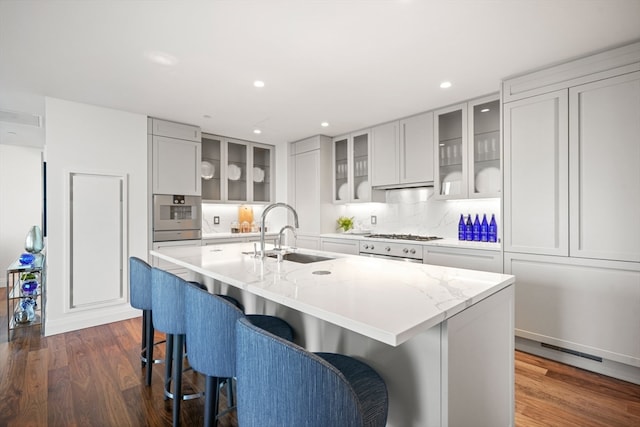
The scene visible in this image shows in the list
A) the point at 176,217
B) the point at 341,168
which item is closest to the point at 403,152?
the point at 341,168

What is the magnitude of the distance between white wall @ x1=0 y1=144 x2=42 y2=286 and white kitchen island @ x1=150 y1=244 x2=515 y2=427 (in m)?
5.25

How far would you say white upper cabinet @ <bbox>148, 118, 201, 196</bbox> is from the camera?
3764 mm

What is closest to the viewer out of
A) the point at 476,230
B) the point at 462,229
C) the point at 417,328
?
the point at 417,328

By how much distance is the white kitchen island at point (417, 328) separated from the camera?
105 cm

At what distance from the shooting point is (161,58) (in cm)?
231

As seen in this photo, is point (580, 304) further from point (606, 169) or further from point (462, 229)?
point (462, 229)

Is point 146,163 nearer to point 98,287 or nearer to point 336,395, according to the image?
point 98,287

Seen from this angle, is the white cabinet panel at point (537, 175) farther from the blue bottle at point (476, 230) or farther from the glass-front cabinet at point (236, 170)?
the glass-front cabinet at point (236, 170)

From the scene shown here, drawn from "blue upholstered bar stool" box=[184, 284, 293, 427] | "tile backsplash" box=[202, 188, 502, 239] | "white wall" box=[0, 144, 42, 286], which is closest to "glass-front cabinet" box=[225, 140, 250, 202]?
"tile backsplash" box=[202, 188, 502, 239]

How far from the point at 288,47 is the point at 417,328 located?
6.69 feet

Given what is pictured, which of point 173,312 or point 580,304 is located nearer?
point 173,312

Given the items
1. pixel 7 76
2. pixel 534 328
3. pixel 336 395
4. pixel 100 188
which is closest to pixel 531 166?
pixel 534 328

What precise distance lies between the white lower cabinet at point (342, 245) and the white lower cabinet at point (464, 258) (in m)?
0.97

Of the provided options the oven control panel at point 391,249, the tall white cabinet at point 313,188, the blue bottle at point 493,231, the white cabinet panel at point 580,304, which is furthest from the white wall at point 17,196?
the white cabinet panel at point 580,304
